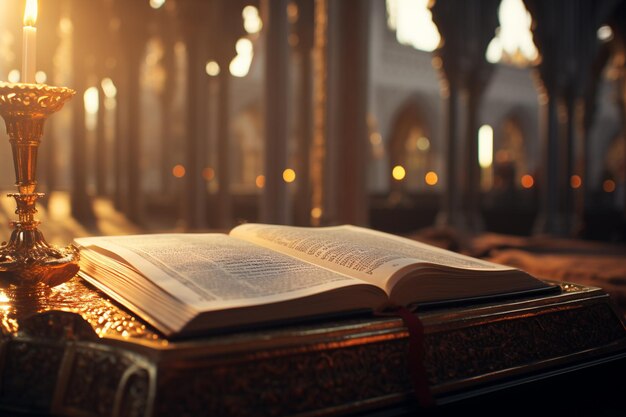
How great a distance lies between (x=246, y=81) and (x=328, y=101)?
15.0m

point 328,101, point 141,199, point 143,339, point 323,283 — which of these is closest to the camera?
point 143,339

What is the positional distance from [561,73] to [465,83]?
5.15 feet

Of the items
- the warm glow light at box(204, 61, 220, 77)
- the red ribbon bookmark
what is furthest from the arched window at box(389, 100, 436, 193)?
the red ribbon bookmark

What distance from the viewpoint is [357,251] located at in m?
1.06

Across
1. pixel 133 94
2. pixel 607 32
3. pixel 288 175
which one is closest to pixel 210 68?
pixel 133 94

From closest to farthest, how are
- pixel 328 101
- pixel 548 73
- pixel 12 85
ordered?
pixel 12 85
pixel 328 101
pixel 548 73

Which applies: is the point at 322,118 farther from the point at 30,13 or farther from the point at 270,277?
the point at 270,277

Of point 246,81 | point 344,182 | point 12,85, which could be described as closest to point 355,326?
point 12,85

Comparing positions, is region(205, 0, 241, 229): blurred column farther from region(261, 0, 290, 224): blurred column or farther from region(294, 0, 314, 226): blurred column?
region(261, 0, 290, 224): blurred column

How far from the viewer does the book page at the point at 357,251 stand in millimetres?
966

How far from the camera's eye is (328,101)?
4223 mm

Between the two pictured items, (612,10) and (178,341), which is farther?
(612,10)

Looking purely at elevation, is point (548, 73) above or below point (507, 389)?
above

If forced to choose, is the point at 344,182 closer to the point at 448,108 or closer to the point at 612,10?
the point at 448,108
